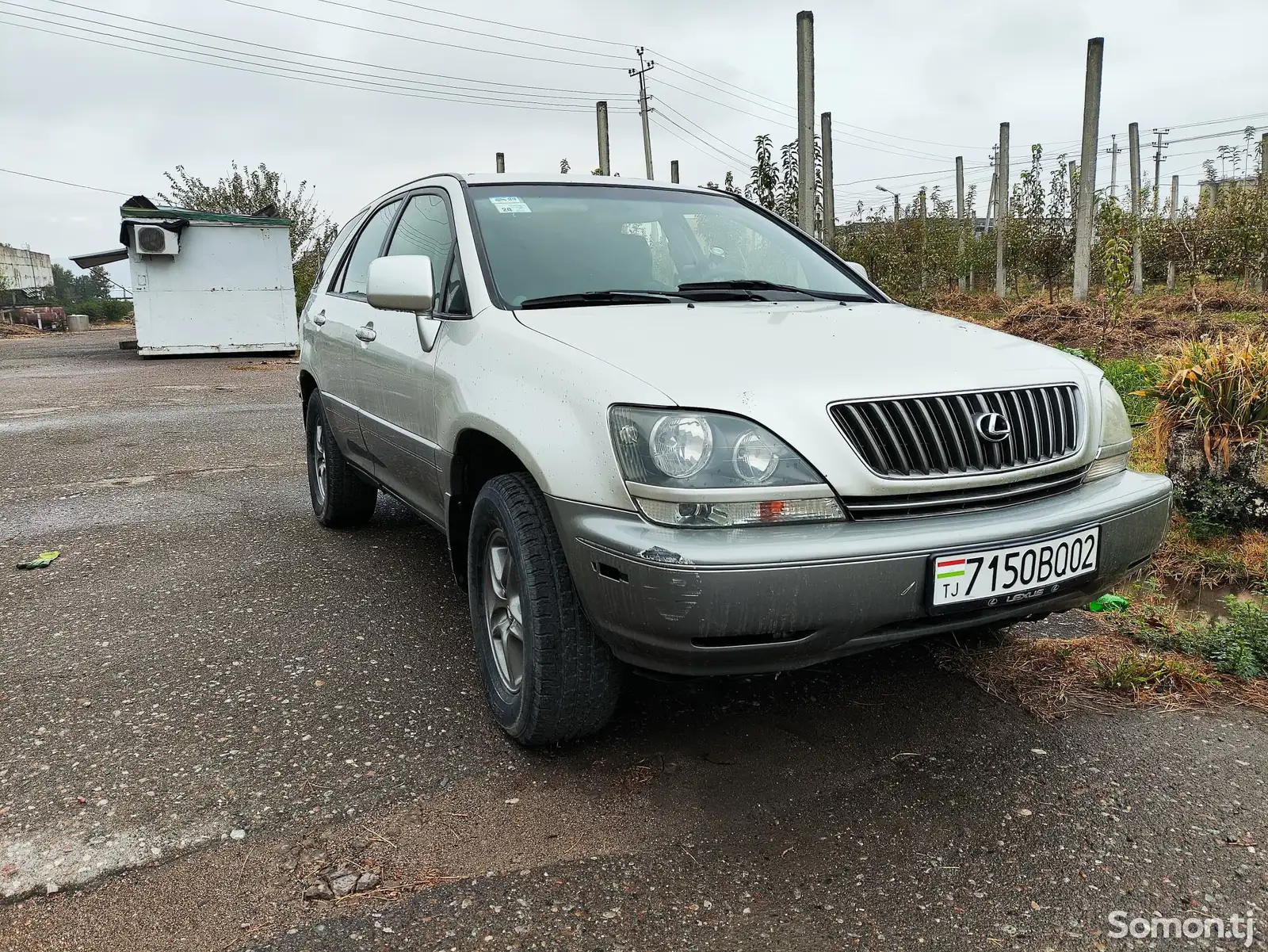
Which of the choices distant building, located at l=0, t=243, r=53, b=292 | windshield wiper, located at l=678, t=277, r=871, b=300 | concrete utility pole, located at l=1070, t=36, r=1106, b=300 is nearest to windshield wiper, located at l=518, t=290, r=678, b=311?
windshield wiper, located at l=678, t=277, r=871, b=300

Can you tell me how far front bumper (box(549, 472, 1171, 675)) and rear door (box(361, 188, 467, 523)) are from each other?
39.6 inches

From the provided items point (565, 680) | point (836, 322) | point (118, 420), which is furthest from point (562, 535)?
point (118, 420)

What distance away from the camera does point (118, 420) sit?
945cm

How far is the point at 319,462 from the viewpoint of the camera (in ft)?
16.7

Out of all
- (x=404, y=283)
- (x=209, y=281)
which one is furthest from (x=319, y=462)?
(x=209, y=281)

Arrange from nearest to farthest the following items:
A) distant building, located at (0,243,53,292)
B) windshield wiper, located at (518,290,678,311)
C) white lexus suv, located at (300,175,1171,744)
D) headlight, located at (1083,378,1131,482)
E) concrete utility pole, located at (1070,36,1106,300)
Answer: white lexus suv, located at (300,175,1171,744) → headlight, located at (1083,378,1131,482) → windshield wiper, located at (518,290,678,311) → concrete utility pole, located at (1070,36,1106,300) → distant building, located at (0,243,53,292)

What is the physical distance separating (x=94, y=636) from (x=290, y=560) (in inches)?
41.9

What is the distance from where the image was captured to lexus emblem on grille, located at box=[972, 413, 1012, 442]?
229cm

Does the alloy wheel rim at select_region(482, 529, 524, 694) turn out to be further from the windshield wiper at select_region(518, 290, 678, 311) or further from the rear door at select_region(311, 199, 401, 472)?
the rear door at select_region(311, 199, 401, 472)

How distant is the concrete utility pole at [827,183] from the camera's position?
15502 millimetres

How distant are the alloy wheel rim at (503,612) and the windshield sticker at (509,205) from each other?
4.06 ft

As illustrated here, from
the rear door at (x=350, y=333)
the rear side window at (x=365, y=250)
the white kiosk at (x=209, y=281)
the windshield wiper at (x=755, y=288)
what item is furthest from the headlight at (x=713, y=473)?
the white kiosk at (x=209, y=281)

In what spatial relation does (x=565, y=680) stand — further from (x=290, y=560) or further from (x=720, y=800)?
(x=290, y=560)

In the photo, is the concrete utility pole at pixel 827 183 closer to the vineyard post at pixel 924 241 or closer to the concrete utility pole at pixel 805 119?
the concrete utility pole at pixel 805 119
